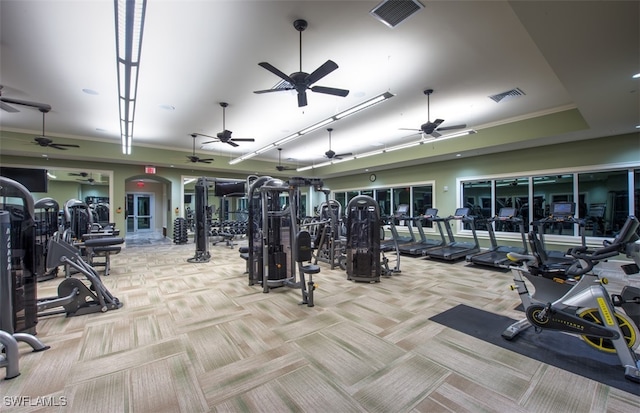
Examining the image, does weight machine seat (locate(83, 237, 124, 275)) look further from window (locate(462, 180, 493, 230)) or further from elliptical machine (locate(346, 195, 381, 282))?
window (locate(462, 180, 493, 230))

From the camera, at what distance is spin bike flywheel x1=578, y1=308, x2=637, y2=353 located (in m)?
2.29

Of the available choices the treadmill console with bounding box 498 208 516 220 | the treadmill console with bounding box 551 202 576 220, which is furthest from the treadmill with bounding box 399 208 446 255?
the treadmill console with bounding box 551 202 576 220

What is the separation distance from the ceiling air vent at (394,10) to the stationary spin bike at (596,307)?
9.51ft

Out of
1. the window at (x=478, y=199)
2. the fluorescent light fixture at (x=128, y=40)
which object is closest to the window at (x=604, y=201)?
the window at (x=478, y=199)

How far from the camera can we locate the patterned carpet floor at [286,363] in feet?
6.17

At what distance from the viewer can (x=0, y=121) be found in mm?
6668

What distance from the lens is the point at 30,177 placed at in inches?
241

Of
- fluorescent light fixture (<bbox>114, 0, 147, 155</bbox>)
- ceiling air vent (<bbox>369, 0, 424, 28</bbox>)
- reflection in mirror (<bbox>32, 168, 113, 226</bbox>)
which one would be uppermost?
ceiling air vent (<bbox>369, 0, 424, 28</bbox>)

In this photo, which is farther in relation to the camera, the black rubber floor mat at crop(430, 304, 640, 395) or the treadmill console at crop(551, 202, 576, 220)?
the treadmill console at crop(551, 202, 576, 220)

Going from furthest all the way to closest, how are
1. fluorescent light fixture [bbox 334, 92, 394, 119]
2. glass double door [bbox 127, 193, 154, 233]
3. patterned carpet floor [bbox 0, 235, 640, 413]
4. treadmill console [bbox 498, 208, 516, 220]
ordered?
glass double door [bbox 127, 193, 154, 233], treadmill console [bbox 498, 208, 516, 220], fluorescent light fixture [bbox 334, 92, 394, 119], patterned carpet floor [bbox 0, 235, 640, 413]

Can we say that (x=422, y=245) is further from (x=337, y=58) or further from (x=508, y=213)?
(x=337, y=58)

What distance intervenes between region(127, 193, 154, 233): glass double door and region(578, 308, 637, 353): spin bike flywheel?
17185 mm

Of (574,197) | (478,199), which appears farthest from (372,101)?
(574,197)

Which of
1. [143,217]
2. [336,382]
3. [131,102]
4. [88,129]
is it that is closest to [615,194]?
[336,382]
